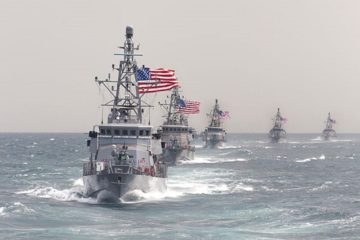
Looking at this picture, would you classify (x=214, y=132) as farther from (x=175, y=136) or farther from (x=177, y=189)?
(x=177, y=189)

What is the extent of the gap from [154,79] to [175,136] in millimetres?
54221

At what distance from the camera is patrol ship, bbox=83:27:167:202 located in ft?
158

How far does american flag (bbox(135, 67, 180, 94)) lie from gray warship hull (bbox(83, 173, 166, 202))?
11486 mm

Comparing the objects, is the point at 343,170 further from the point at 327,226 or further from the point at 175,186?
the point at 327,226

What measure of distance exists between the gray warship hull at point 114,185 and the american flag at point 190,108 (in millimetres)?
66937

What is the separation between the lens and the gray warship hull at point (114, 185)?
47.5 metres

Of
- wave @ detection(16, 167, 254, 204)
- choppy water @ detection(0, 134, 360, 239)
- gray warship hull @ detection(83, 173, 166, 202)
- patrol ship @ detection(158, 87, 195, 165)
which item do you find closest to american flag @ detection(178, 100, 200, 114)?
patrol ship @ detection(158, 87, 195, 165)

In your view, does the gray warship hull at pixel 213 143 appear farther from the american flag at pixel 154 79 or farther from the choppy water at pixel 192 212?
the american flag at pixel 154 79

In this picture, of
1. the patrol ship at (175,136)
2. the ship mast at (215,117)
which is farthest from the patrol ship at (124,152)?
the ship mast at (215,117)

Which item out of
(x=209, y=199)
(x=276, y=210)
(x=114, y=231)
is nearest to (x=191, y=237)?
(x=114, y=231)

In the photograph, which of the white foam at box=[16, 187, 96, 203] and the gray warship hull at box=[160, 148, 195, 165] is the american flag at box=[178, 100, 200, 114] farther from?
the white foam at box=[16, 187, 96, 203]

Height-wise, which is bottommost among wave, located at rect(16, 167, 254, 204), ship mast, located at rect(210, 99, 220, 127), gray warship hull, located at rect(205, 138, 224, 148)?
wave, located at rect(16, 167, 254, 204)

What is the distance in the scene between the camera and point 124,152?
50.7m

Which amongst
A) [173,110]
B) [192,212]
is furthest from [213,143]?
[192,212]
